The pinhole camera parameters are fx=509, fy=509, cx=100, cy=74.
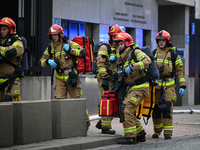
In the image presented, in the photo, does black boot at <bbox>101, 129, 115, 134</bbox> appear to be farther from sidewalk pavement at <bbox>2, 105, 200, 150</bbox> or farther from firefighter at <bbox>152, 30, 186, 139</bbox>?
firefighter at <bbox>152, 30, 186, 139</bbox>

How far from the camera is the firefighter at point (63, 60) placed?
10.5 meters

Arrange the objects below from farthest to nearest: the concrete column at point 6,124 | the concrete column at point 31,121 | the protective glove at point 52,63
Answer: the protective glove at point 52,63 → the concrete column at point 31,121 → the concrete column at point 6,124

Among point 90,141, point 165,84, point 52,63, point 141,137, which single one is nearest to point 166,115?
point 165,84

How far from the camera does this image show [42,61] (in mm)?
10695

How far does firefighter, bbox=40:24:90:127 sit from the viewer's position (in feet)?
34.4

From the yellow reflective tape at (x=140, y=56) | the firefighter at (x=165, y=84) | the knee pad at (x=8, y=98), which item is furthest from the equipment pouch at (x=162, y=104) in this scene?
the knee pad at (x=8, y=98)

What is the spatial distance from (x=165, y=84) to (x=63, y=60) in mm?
2170

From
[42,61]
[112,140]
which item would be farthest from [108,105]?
[42,61]

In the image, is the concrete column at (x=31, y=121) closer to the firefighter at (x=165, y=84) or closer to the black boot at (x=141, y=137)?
the black boot at (x=141, y=137)

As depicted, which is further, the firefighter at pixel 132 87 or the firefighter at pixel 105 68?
the firefighter at pixel 105 68

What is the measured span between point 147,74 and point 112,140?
4.62 feet

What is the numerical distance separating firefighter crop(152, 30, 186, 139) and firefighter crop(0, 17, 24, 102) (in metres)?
2.83

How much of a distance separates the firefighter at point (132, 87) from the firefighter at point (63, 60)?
1.29 metres

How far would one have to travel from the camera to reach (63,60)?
10.6 meters
